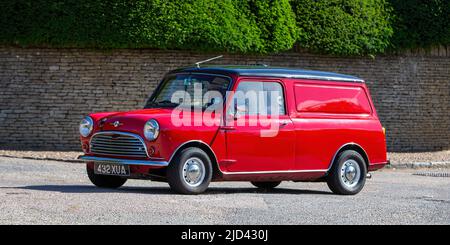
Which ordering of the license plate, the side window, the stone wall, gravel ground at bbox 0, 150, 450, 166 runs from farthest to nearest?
the stone wall < gravel ground at bbox 0, 150, 450, 166 < the side window < the license plate

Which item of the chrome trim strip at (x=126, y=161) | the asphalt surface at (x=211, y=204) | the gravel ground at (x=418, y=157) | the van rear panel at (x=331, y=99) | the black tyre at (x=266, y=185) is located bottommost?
the gravel ground at (x=418, y=157)

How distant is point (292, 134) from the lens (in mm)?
13984

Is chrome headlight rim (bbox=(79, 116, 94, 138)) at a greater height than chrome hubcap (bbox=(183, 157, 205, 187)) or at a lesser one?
greater

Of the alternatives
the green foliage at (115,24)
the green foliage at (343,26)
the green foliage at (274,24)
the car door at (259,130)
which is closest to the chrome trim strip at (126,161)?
the car door at (259,130)

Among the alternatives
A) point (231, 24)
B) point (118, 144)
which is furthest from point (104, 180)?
point (231, 24)

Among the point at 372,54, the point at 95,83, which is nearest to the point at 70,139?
the point at 95,83

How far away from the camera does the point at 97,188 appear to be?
13750 millimetres

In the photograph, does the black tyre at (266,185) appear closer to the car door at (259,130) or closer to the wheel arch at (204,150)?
the car door at (259,130)

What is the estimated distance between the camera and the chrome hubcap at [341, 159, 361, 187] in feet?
47.8

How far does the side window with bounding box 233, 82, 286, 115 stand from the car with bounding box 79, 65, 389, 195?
1 cm

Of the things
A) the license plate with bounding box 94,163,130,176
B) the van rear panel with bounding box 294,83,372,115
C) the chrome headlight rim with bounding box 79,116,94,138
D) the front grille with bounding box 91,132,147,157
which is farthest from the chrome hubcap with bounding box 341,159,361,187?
the chrome headlight rim with bounding box 79,116,94,138

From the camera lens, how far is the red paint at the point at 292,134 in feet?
41.9

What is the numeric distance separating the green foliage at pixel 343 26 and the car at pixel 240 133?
11.0 m

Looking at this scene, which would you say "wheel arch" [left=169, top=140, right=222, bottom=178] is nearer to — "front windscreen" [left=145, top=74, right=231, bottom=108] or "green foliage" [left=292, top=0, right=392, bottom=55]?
"front windscreen" [left=145, top=74, right=231, bottom=108]
